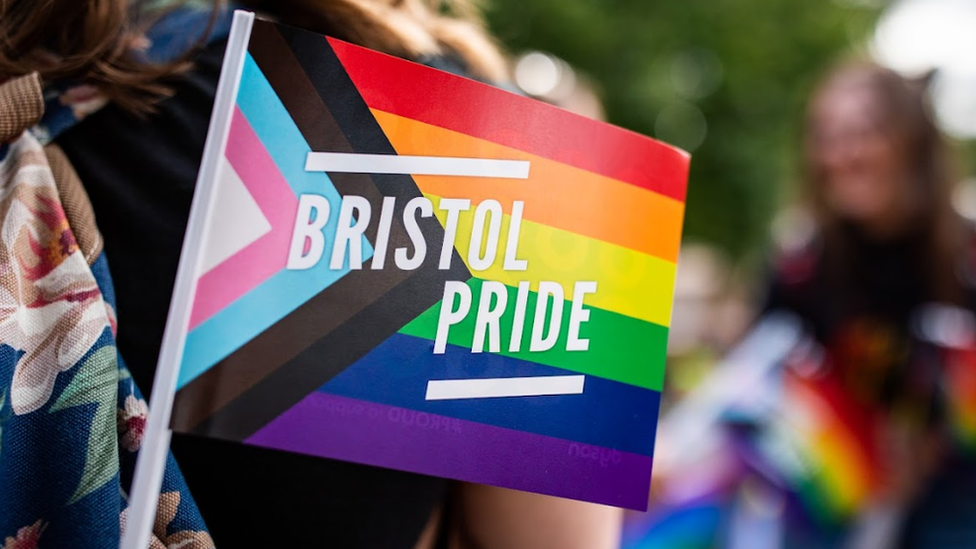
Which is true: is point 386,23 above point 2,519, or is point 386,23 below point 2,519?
above

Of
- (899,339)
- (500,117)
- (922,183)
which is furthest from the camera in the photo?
(922,183)

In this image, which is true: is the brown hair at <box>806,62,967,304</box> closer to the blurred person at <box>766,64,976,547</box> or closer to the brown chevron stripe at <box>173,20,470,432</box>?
the blurred person at <box>766,64,976,547</box>

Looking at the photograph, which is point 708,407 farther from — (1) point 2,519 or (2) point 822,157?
(1) point 2,519

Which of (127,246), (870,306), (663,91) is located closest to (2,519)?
(127,246)

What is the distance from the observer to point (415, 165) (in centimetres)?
71

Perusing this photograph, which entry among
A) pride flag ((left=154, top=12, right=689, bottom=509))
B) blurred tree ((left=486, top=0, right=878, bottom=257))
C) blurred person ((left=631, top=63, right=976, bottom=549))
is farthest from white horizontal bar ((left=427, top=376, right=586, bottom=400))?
blurred tree ((left=486, top=0, right=878, bottom=257))

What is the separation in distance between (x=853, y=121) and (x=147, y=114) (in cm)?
240

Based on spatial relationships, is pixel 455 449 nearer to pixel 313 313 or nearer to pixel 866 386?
pixel 313 313

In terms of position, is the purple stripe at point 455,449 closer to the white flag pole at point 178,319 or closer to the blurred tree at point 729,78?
the white flag pole at point 178,319

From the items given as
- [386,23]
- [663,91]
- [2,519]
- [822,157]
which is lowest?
[2,519]

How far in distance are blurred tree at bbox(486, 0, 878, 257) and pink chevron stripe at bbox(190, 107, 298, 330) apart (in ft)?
26.3

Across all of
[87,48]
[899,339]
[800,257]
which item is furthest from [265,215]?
[800,257]

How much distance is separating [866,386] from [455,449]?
2.18 meters

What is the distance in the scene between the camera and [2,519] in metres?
0.67
